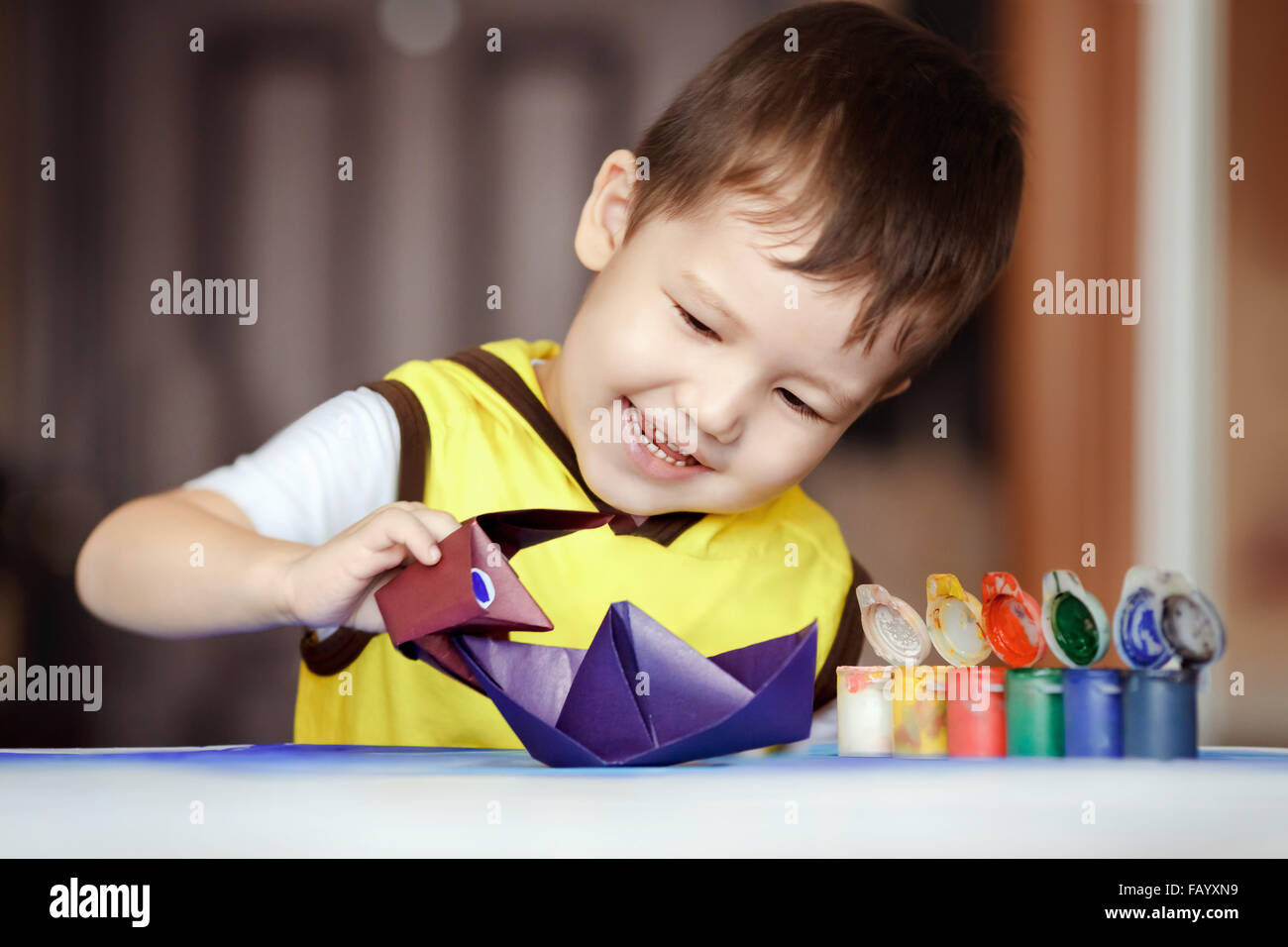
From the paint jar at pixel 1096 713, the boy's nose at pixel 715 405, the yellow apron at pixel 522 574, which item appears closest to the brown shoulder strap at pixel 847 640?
the yellow apron at pixel 522 574

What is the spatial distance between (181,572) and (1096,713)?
1.85 ft

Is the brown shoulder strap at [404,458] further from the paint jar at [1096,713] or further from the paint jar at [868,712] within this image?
the paint jar at [1096,713]

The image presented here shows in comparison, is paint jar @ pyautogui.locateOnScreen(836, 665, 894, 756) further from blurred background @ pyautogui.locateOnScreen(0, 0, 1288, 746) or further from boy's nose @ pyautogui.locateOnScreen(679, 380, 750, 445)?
blurred background @ pyautogui.locateOnScreen(0, 0, 1288, 746)

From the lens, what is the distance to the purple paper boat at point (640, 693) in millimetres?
605

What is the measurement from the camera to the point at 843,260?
3.00ft

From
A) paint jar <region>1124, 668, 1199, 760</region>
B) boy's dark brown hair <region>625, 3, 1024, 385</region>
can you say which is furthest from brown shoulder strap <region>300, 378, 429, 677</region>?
paint jar <region>1124, 668, 1199, 760</region>

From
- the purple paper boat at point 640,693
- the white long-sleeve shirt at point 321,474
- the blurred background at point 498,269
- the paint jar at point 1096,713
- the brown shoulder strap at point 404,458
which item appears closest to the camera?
the purple paper boat at point 640,693

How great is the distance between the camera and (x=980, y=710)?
2.42 feet

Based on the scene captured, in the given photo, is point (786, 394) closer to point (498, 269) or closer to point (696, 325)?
point (696, 325)

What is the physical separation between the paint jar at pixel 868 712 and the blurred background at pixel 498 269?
0.62m

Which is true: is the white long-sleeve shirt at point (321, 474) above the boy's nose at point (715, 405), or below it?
below

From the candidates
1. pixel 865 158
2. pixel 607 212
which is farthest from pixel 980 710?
pixel 607 212
